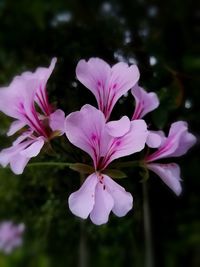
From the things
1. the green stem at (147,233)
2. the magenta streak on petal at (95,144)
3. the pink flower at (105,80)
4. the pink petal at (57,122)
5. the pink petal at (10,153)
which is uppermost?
the pink flower at (105,80)

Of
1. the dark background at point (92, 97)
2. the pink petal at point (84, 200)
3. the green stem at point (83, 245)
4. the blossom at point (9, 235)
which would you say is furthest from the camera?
the blossom at point (9, 235)

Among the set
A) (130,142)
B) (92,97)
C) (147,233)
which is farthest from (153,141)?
(147,233)

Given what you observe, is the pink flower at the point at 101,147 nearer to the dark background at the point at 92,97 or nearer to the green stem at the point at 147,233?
the dark background at the point at 92,97

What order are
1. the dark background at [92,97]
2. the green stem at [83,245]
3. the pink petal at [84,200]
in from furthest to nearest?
the green stem at [83,245] < the dark background at [92,97] < the pink petal at [84,200]

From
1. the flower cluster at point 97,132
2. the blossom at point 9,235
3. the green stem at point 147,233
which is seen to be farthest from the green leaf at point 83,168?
the blossom at point 9,235

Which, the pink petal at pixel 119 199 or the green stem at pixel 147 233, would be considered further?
the green stem at pixel 147 233

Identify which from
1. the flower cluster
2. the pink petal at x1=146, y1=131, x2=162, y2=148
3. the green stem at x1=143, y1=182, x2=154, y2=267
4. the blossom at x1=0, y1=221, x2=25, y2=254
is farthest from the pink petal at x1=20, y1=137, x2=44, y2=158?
the blossom at x1=0, y1=221, x2=25, y2=254

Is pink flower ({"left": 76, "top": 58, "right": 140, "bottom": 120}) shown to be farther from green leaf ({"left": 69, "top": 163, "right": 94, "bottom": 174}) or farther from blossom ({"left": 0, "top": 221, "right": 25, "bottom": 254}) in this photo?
blossom ({"left": 0, "top": 221, "right": 25, "bottom": 254})
